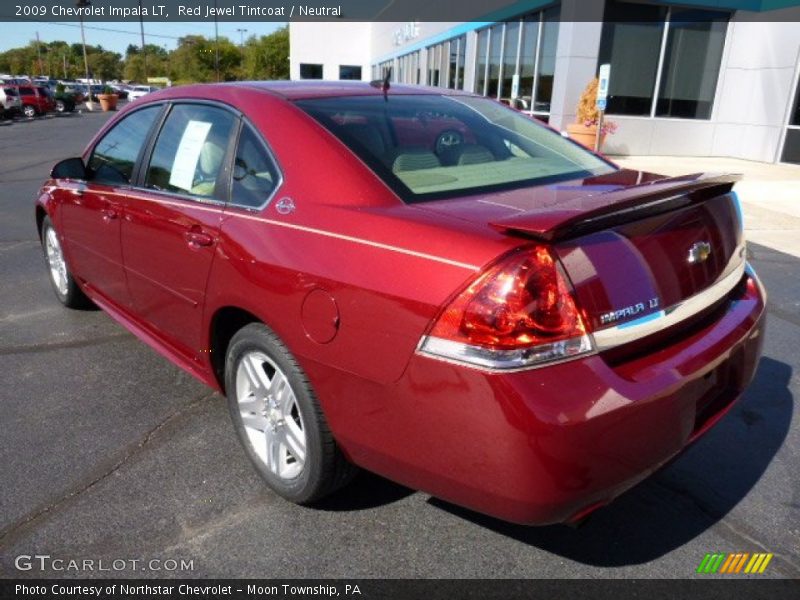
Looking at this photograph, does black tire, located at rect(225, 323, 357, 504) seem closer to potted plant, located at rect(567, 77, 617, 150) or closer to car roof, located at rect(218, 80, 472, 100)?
car roof, located at rect(218, 80, 472, 100)

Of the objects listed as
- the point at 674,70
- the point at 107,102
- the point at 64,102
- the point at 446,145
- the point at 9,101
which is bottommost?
the point at 107,102

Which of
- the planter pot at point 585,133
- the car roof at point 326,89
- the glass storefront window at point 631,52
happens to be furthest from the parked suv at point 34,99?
the car roof at point 326,89

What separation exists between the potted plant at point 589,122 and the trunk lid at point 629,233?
12325 mm

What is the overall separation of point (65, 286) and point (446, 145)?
3410 millimetres

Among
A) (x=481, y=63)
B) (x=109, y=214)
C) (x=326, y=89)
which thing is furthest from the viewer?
(x=481, y=63)

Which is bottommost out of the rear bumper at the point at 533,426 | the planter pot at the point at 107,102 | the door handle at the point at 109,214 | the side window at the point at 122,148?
the planter pot at the point at 107,102

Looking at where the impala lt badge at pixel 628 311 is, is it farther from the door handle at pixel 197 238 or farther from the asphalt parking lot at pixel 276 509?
the door handle at pixel 197 238

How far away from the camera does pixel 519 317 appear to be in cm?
178

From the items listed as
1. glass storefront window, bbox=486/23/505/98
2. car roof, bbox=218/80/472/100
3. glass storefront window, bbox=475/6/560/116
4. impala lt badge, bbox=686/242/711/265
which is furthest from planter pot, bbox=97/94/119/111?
impala lt badge, bbox=686/242/711/265

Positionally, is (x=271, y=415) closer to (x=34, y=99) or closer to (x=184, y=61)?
(x=34, y=99)

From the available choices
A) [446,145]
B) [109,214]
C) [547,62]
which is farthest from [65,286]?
[547,62]

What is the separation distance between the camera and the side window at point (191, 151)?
2826 millimetres

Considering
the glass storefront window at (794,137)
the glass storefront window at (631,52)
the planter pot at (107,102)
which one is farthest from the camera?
the planter pot at (107,102)
